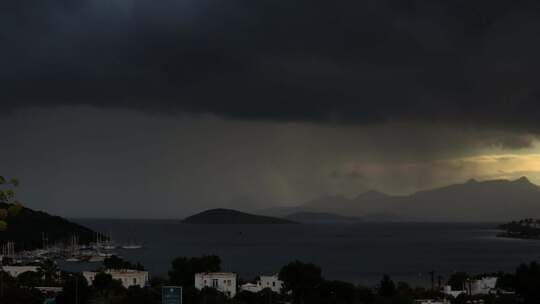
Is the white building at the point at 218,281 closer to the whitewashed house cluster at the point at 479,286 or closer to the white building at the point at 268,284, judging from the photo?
the white building at the point at 268,284

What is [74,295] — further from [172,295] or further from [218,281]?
[172,295]

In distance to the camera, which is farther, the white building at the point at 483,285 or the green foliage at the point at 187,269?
the white building at the point at 483,285

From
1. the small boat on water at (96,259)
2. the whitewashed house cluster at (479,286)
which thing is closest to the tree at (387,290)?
the whitewashed house cluster at (479,286)

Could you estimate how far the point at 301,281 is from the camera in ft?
140

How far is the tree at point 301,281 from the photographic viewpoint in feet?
133

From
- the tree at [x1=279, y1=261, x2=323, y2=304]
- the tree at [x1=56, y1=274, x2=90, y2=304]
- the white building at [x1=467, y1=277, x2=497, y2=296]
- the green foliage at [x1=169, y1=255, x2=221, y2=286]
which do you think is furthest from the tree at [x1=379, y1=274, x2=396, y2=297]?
the tree at [x1=56, y1=274, x2=90, y2=304]

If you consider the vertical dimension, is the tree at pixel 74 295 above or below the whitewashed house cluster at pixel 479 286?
above

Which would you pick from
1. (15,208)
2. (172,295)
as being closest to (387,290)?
(172,295)


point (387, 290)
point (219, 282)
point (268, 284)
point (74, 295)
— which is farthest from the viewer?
point (268, 284)

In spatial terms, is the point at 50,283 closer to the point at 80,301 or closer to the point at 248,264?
the point at 80,301

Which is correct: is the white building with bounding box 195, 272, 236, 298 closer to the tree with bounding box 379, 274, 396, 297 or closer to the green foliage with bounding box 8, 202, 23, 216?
the tree with bounding box 379, 274, 396, 297

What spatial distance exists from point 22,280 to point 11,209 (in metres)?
52.1

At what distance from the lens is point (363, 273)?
93750 millimetres

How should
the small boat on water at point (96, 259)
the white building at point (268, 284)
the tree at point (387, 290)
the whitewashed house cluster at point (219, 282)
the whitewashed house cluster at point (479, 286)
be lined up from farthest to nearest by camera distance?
the small boat on water at point (96, 259), the whitewashed house cluster at point (479, 286), the white building at point (268, 284), the whitewashed house cluster at point (219, 282), the tree at point (387, 290)
